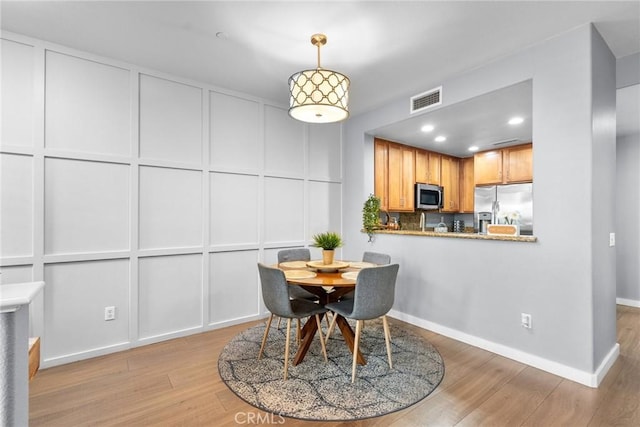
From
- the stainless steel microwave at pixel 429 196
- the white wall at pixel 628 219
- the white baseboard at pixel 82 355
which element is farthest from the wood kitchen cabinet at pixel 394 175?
the white baseboard at pixel 82 355

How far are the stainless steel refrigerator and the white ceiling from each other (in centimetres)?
202

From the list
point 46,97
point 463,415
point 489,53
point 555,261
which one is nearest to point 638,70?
point 489,53

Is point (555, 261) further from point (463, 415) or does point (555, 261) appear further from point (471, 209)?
point (471, 209)

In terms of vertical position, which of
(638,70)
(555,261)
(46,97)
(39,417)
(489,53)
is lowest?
(39,417)

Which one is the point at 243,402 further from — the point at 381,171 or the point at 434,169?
the point at 434,169

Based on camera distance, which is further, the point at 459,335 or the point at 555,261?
the point at 459,335

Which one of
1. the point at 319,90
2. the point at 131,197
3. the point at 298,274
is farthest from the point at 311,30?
the point at 131,197

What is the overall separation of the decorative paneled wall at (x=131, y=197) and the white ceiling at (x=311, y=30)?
1.05 feet

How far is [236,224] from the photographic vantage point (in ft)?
11.7

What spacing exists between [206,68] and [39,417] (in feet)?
9.67

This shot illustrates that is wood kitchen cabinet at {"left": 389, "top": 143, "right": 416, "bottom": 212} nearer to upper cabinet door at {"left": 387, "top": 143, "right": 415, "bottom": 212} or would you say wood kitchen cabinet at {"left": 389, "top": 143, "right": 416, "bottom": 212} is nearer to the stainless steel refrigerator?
upper cabinet door at {"left": 387, "top": 143, "right": 415, "bottom": 212}

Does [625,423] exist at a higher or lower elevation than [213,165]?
lower

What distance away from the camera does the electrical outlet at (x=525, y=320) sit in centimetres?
255

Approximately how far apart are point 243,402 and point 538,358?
2.32 meters
